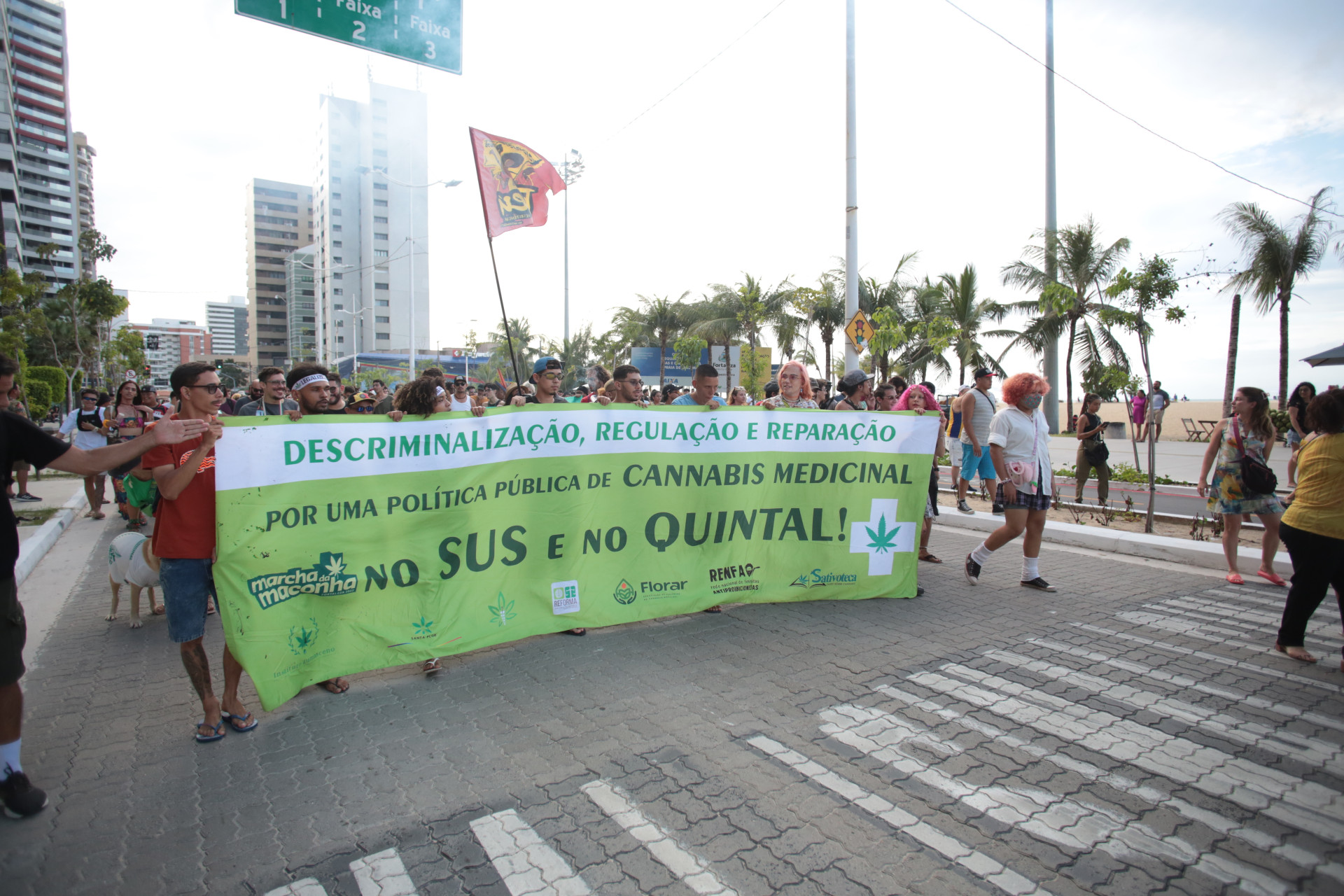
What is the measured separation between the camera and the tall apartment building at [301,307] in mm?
110125

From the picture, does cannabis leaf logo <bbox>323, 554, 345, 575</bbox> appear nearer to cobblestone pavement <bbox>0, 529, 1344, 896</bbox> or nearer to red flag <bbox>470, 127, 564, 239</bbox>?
cobblestone pavement <bbox>0, 529, 1344, 896</bbox>

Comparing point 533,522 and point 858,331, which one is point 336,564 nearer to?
point 533,522

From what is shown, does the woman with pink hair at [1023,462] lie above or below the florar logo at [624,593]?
above

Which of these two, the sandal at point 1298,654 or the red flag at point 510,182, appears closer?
the sandal at point 1298,654

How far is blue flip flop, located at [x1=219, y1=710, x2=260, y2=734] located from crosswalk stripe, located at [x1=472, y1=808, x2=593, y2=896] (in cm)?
163

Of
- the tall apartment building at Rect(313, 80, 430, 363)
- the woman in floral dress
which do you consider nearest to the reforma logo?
the woman in floral dress

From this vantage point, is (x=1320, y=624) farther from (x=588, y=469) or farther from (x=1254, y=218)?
(x=1254, y=218)

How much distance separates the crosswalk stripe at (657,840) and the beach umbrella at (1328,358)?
1925 centimetres

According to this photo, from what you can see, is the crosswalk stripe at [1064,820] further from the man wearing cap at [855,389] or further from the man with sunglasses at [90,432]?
the man with sunglasses at [90,432]

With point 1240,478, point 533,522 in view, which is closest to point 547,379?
point 533,522

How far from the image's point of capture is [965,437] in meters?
11.2

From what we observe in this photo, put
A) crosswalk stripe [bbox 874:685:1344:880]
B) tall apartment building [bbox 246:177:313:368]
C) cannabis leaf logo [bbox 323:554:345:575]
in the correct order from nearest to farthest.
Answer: crosswalk stripe [bbox 874:685:1344:880]
cannabis leaf logo [bbox 323:554:345:575]
tall apartment building [bbox 246:177:313:368]

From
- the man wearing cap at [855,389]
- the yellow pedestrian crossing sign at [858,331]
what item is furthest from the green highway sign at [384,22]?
the yellow pedestrian crossing sign at [858,331]

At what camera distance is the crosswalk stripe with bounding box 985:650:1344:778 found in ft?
11.1
